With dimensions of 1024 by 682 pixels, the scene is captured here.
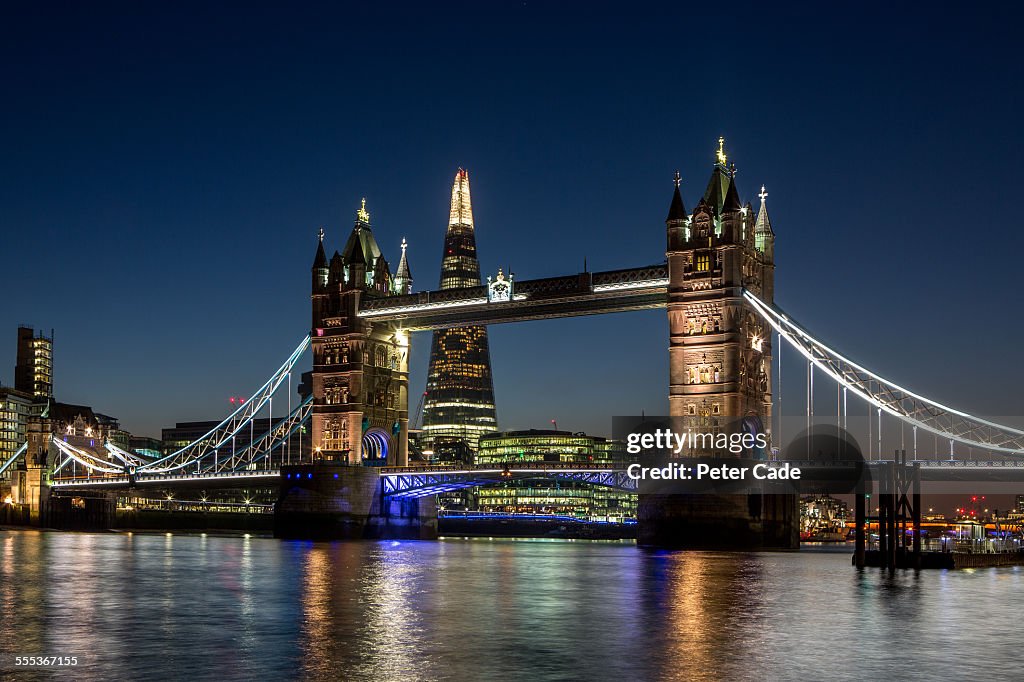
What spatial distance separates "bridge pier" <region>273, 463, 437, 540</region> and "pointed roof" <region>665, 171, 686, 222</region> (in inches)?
1182

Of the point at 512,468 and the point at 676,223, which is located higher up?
the point at 676,223

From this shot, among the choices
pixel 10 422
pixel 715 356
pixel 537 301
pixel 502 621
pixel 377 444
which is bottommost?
pixel 502 621

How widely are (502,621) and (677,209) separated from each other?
5032 centimetres

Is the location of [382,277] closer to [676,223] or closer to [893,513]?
[676,223]

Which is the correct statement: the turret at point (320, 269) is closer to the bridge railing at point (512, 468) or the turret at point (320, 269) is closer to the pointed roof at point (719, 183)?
the bridge railing at point (512, 468)

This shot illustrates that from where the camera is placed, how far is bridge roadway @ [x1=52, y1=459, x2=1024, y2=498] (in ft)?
236

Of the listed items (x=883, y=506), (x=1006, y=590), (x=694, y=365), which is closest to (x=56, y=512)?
(x=694, y=365)

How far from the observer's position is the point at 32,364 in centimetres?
17700

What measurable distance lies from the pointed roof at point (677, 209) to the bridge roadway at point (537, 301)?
3318 millimetres

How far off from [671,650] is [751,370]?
5232cm

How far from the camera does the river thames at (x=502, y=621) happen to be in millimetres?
26359

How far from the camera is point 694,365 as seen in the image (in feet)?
257

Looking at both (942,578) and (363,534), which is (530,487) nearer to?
(363,534)

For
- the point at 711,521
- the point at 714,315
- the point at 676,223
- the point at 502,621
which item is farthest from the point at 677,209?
the point at 502,621
